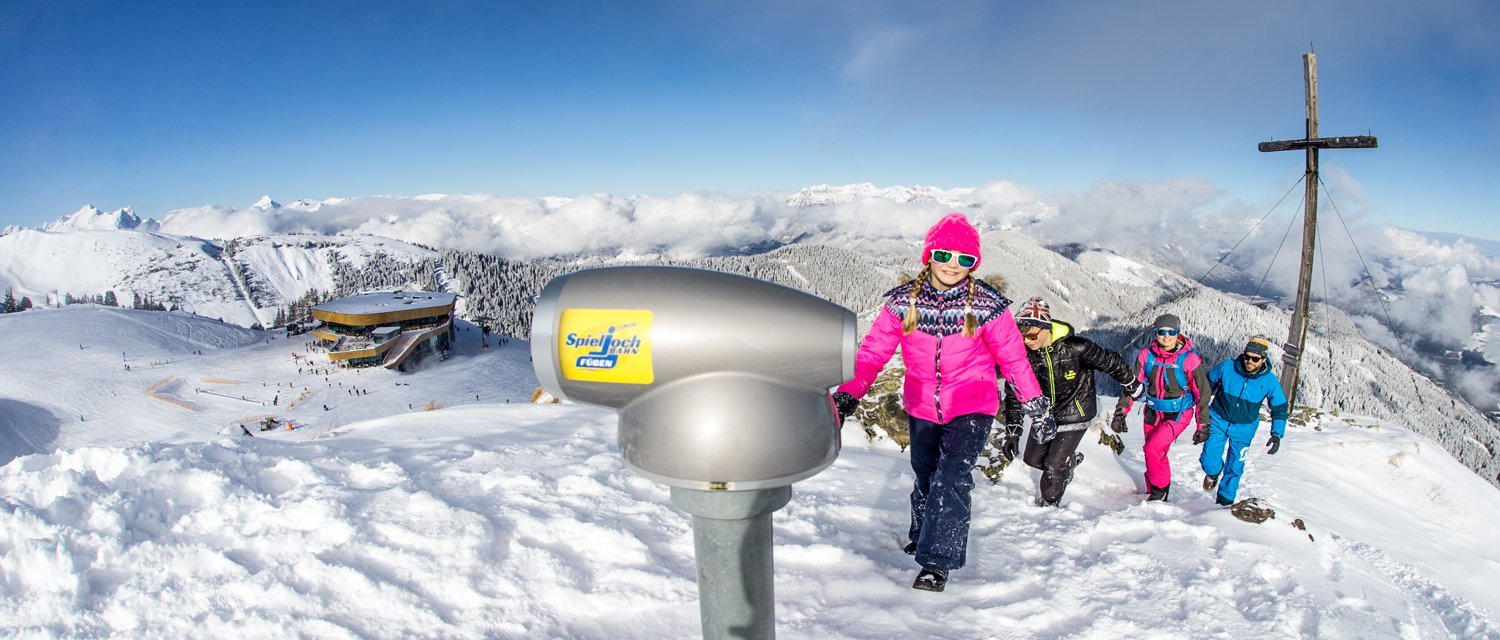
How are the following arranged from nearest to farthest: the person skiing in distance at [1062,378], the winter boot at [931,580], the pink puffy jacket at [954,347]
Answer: the winter boot at [931,580]
the pink puffy jacket at [954,347]
the person skiing in distance at [1062,378]

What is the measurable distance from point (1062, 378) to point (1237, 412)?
1.94m

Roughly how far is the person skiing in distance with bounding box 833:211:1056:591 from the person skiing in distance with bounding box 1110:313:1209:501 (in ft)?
9.14

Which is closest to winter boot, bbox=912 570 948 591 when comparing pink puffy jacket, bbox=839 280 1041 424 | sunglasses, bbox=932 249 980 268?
pink puffy jacket, bbox=839 280 1041 424

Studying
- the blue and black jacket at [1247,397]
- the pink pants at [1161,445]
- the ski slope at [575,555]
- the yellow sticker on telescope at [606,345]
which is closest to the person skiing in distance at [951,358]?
the ski slope at [575,555]

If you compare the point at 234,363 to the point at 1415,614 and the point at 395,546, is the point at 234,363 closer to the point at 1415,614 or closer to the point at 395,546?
the point at 395,546

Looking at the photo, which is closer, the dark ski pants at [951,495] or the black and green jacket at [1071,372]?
the dark ski pants at [951,495]

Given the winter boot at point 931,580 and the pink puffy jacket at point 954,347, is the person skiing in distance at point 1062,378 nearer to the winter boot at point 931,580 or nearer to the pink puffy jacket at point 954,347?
the pink puffy jacket at point 954,347

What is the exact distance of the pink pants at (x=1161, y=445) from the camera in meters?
5.73

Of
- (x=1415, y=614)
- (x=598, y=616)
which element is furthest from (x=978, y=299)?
(x=1415, y=614)

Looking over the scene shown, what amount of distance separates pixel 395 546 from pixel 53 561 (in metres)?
1.29

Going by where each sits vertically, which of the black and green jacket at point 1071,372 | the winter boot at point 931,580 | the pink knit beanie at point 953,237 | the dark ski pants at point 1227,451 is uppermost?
the pink knit beanie at point 953,237

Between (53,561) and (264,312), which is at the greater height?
(53,561)

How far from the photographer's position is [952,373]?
12.1 feet

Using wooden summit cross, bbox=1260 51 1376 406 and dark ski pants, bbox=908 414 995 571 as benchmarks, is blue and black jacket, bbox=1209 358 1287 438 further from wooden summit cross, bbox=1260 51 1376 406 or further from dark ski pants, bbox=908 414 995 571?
wooden summit cross, bbox=1260 51 1376 406
